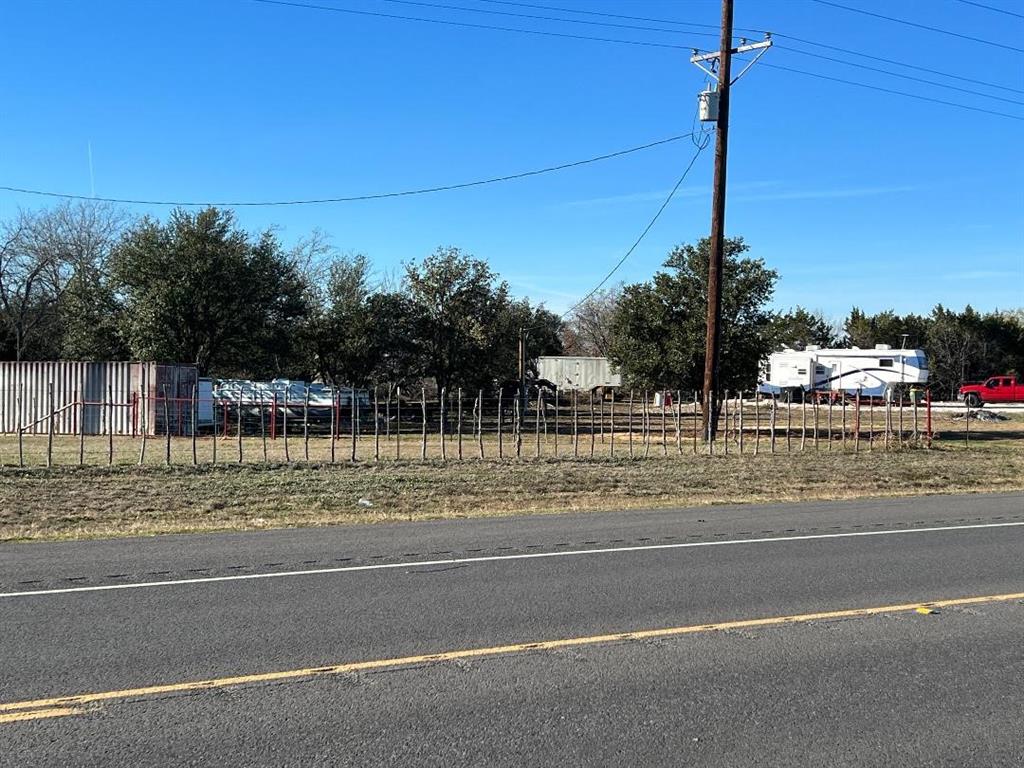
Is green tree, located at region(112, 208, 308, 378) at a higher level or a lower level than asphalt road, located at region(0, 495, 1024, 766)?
higher

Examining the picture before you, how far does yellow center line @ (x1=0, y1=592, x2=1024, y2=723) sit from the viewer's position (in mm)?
4771

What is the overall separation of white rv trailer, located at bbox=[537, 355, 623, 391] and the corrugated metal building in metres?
40.4

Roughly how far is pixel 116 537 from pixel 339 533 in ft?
8.48

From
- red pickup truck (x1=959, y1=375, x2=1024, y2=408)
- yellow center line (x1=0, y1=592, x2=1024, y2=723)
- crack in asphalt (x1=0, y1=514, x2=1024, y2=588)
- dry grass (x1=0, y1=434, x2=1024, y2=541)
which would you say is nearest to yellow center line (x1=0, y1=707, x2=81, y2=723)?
yellow center line (x1=0, y1=592, x2=1024, y2=723)

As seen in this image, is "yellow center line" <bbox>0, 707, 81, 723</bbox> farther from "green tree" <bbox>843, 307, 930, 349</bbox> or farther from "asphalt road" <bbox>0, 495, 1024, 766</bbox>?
"green tree" <bbox>843, 307, 930, 349</bbox>

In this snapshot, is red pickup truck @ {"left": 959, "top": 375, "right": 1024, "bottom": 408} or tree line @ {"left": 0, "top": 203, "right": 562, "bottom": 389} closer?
tree line @ {"left": 0, "top": 203, "right": 562, "bottom": 389}

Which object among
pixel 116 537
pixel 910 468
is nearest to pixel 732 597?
pixel 116 537

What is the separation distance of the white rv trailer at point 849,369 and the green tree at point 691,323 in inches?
839

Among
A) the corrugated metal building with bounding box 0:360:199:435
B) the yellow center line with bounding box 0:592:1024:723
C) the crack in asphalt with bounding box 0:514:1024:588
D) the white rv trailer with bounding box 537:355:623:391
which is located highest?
the white rv trailer with bounding box 537:355:623:391

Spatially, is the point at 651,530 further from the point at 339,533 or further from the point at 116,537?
the point at 116,537

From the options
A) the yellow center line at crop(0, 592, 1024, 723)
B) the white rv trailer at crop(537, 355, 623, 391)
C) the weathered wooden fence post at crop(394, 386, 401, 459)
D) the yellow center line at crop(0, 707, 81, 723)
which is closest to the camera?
the yellow center line at crop(0, 707, 81, 723)

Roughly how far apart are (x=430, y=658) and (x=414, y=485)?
11279mm

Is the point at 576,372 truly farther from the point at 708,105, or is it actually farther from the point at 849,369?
the point at 708,105

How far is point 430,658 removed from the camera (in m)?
5.61
